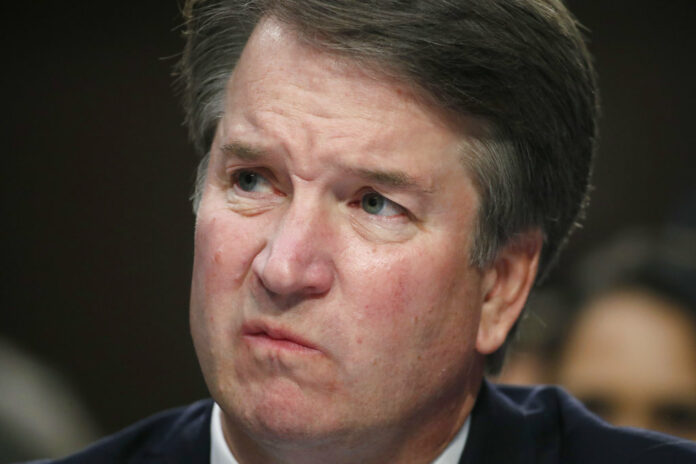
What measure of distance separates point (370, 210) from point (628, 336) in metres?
2.09

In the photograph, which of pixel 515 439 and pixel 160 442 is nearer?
pixel 515 439

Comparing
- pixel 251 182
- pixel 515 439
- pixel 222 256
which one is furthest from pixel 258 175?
pixel 515 439

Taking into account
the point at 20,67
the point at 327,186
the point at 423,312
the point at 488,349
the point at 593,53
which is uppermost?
the point at 327,186

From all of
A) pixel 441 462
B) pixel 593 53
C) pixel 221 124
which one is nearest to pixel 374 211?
pixel 221 124

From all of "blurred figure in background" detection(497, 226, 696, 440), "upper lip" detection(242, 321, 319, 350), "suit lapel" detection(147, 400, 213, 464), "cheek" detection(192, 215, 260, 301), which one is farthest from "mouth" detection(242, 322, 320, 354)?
"blurred figure in background" detection(497, 226, 696, 440)

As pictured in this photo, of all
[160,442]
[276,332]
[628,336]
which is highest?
[276,332]

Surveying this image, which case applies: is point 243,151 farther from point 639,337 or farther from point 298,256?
point 639,337

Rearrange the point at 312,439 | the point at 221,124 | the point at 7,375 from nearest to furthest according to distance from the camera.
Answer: the point at 312,439 < the point at 221,124 < the point at 7,375

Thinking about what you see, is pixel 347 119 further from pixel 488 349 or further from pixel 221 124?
pixel 488 349

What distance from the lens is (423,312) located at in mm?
2246

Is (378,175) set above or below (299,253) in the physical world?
above

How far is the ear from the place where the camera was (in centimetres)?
247

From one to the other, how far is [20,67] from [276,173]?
7.87 feet

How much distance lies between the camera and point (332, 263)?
2.17 m
